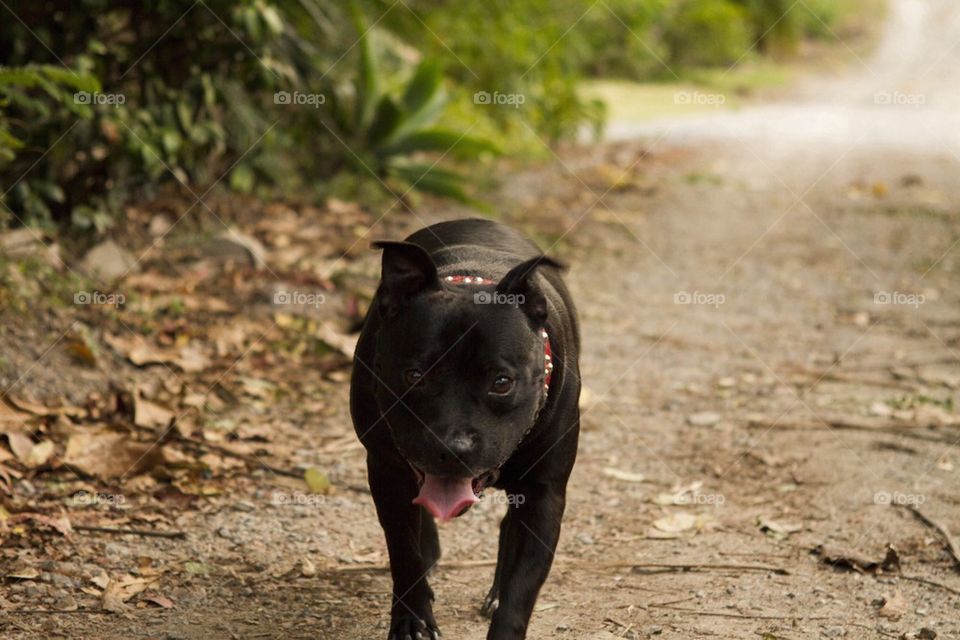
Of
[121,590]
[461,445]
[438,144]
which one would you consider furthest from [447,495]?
[438,144]

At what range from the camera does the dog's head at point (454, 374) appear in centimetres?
303

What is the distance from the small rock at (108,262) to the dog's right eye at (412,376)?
3.56m

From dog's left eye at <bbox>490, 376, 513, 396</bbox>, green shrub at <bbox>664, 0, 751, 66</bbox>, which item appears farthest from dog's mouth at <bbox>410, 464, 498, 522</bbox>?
green shrub at <bbox>664, 0, 751, 66</bbox>

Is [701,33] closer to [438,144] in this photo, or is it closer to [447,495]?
[438,144]

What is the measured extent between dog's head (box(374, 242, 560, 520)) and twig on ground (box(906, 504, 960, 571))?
173cm

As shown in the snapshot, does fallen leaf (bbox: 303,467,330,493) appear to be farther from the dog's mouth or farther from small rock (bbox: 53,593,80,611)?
the dog's mouth

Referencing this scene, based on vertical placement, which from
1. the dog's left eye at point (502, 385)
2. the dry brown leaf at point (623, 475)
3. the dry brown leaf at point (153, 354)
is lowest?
the dry brown leaf at point (153, 354)

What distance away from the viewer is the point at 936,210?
30.6 ft

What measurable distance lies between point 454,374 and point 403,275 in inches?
12.6

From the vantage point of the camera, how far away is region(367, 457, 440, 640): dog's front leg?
344cm

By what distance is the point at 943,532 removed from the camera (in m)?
4.25

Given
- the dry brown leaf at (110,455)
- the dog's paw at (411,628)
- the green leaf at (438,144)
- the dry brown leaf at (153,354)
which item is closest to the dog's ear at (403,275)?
the dog's paw at (411,628)

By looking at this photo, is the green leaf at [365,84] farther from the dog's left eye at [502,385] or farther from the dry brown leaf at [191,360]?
the dog's left eye at [502,385]

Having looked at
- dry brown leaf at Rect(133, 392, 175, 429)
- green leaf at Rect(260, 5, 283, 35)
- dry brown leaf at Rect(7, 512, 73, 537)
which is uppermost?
green leaf at Rect(260, 5, 283, 35)
